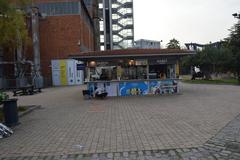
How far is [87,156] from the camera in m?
7.83

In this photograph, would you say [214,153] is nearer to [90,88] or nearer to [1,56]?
[90,88]

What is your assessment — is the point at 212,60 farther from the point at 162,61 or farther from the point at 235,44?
the point at 162,61

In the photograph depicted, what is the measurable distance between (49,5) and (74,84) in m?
11.4

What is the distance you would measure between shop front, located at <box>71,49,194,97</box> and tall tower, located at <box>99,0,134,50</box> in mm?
92508

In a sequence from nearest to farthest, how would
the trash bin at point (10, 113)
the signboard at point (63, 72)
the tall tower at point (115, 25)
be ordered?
the trash bin at point (10, 113) < the signboard at point (63, 72) < the tall tower at point (115, 25)

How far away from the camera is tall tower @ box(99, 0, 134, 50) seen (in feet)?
391

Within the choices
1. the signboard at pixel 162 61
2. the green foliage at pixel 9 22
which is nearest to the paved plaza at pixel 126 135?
the green foliage at pixel 9 22

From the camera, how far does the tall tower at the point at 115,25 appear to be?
119 meters

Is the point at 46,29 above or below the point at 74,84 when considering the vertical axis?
above

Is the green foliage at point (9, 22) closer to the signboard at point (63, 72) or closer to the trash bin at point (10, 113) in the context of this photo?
the trash bin at point (10, 113)

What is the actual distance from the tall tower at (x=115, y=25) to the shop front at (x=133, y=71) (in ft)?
304

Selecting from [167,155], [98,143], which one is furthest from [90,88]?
[167,155]

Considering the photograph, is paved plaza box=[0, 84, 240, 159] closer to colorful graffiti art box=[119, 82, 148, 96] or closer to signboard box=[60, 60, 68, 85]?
colorful graffiti art box=[119, 82, 148, 96]

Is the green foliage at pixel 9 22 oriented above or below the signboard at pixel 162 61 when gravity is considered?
above
